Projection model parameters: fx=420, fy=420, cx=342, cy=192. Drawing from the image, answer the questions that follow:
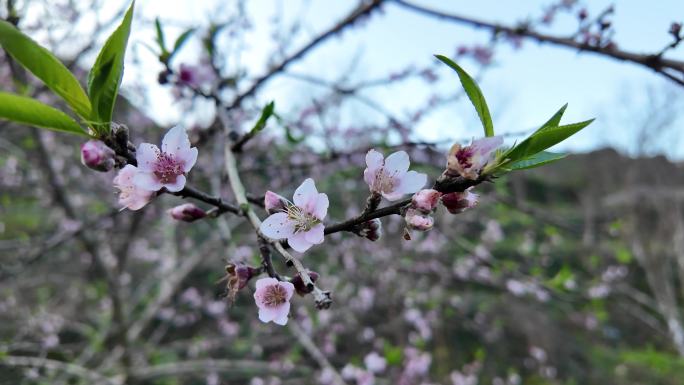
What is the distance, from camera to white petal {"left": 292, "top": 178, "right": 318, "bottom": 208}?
0.72 m

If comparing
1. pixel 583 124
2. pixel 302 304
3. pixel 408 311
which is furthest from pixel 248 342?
pixel 583 124

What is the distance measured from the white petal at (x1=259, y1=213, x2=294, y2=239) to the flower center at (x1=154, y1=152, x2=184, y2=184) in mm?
178

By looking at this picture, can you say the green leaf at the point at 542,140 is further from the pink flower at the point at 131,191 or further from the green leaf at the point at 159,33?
the green leaf at the point at 159,33

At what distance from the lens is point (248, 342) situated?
4648mm

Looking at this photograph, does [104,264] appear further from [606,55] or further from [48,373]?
[606,55]

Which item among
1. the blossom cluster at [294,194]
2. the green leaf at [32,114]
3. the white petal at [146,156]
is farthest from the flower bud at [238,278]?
the green leaf at [32,114]

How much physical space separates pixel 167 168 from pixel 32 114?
0.67 feet

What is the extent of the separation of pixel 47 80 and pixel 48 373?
13.3 feet

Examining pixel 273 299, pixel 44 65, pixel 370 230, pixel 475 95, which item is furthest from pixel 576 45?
A: pixel 44 65

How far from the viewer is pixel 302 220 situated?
73 cm

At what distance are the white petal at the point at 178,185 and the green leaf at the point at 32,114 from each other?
0.49ft

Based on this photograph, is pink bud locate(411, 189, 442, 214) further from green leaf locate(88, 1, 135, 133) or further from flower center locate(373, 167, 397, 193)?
green leaf locate(88, 1, 135, 133)

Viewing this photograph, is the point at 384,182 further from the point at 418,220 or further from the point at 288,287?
the point at 288,287

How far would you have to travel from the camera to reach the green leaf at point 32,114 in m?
0.57
